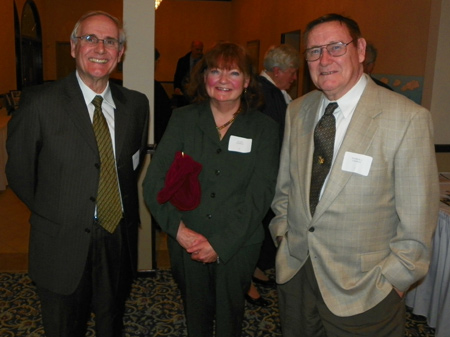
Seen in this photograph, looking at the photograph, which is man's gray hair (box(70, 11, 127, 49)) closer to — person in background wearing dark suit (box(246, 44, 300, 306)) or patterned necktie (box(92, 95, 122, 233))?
patterned necktie (box(92, 95, 122, 233))

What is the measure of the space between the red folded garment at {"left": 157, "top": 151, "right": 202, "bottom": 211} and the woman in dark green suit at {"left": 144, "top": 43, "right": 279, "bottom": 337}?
0.06 meters

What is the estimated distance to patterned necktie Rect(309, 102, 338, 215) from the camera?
5.66 ft

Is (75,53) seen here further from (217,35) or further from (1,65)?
(217,35)

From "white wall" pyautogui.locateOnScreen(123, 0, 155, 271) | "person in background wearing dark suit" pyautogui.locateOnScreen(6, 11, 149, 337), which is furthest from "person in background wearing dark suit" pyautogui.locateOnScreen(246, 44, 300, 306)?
"person in background wearing dark suit" pyautogui.locateOnScreen(6, 11, 149, 337)

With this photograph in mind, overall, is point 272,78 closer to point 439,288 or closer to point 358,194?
point 439,288

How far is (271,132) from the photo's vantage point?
84.1 inches

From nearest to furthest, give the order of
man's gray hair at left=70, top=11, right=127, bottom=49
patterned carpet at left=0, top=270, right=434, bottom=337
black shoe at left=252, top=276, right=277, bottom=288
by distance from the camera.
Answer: man's gray hair at left=70, top=11, right=127, bottom=49 → patterned carpet at left=0, top=270, right=434, bottom=337 → black shoe at left=252, top=276, right=277, bottom=288

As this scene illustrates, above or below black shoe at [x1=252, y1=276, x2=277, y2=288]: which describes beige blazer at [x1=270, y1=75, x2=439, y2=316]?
above

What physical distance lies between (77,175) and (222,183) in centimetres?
64

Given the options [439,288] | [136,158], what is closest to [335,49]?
[136,158]

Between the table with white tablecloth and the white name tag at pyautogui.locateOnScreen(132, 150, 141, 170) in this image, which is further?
the table with white tablecloth

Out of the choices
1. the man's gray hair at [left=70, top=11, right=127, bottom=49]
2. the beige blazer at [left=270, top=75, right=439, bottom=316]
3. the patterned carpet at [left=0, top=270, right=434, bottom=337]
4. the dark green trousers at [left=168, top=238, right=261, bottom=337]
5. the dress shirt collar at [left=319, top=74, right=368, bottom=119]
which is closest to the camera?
the beige blazer at [left=270, top=75, right=439, bottom=316]

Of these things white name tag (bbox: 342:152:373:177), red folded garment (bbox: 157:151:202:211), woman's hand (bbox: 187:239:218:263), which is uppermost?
white name tag (bbox: 342:152:373:177)

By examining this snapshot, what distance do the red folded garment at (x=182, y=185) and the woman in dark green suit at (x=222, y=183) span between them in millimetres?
58
